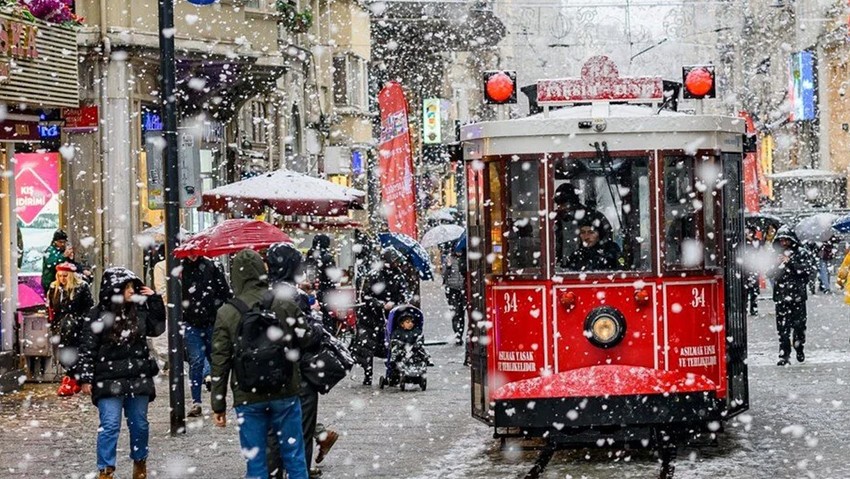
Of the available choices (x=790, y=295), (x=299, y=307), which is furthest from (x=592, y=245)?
(x=790, y=295)

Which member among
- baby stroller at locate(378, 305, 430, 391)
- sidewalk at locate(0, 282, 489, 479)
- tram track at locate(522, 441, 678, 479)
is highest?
baby stroller at locate(378, 305, 430, 391)

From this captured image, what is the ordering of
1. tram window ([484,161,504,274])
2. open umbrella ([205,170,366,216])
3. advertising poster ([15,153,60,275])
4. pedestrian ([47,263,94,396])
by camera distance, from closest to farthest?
tram window ([484,161,504,274]) → pedestrian ([47,263,94,396]) → open umbrella ([205,170,366,216]) → advertising poster ([15,153,60,275])

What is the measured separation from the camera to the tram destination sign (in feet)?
43.0

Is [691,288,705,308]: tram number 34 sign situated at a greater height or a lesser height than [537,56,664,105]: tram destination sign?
lesser

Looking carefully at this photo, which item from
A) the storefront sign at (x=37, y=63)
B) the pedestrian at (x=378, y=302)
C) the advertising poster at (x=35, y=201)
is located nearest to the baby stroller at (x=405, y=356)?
the pedestrian at (x=378, y=302)

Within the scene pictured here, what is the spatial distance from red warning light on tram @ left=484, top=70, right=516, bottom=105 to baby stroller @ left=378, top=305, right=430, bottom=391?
5.56 metres

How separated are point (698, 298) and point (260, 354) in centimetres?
448

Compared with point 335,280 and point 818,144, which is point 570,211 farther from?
point 818,144

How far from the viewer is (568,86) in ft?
43.2

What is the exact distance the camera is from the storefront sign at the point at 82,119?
22219mm

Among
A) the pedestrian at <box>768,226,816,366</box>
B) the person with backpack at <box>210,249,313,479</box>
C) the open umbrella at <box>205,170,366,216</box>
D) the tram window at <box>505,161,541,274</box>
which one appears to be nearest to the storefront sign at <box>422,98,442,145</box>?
the open umbrella at <box>205,170,366,216</box>

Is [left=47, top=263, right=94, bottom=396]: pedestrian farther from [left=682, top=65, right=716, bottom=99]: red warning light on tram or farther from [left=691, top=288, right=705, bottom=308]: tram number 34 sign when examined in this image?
[left=691, top=288, right=705, bottom=308]: tram number 34 sign

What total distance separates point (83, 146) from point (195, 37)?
2440 millimetres

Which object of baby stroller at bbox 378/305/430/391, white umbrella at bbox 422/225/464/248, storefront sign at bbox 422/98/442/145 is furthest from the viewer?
storefront sign at bbox 422/98/442/145
